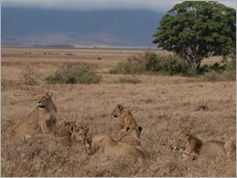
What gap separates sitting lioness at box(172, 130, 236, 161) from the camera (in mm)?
8867

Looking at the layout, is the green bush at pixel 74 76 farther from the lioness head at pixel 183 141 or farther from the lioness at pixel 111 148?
the lioness at pixel 111 148

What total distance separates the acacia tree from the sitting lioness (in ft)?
115

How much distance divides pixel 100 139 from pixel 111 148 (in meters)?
0.41

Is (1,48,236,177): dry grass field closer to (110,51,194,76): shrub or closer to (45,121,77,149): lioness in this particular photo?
(45,121,77,149): lioness

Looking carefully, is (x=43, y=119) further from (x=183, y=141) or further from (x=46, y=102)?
(x=183, y=141)

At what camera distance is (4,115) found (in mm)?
14930

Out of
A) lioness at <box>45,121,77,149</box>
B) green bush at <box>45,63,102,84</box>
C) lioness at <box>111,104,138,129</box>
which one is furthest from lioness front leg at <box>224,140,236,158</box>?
green bush at <box>45,63,102,84</box>

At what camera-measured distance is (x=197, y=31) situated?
1758 inches

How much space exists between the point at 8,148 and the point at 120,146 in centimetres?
168

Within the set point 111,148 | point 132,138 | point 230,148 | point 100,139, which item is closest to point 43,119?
point 132,138

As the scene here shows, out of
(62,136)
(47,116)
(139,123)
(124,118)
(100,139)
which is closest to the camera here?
(100,139)

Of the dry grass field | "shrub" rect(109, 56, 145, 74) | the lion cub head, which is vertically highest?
the lion cub head

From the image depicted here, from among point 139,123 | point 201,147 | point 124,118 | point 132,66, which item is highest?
point 201,147

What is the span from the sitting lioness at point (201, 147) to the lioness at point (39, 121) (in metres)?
2.74
